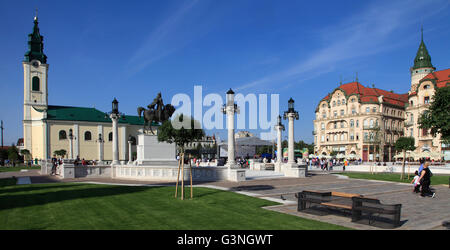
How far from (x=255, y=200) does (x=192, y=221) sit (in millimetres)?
4721

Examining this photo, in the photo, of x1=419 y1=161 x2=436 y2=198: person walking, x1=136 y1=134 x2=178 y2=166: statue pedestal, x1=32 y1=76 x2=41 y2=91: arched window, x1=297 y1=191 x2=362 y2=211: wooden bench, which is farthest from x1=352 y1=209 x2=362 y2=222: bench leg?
x1=32 y1=76 x2=41 y2=91: arched window

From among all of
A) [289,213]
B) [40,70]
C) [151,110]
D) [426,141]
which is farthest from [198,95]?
[40,70]

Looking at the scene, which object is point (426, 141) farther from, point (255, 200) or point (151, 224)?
point (151, 224)

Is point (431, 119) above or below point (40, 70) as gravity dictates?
below

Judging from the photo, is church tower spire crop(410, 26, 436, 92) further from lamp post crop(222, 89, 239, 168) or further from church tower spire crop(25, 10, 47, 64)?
church tower spire crop(25, 10, 47, 64)

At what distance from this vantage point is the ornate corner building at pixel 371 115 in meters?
67.8

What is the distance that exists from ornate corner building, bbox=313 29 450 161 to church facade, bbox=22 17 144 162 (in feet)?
163

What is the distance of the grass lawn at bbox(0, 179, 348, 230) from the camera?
26.3ft

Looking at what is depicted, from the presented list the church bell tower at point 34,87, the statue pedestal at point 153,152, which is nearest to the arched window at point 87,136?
the church bell tower at point 34,87

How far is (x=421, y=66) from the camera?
77.5m

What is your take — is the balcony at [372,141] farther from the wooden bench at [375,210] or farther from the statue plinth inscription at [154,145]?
the wooden bench at [375,210]

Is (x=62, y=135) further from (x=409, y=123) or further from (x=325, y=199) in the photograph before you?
(x=409, y=123)

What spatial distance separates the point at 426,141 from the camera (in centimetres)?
6525

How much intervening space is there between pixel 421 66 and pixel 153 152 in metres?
76.9
